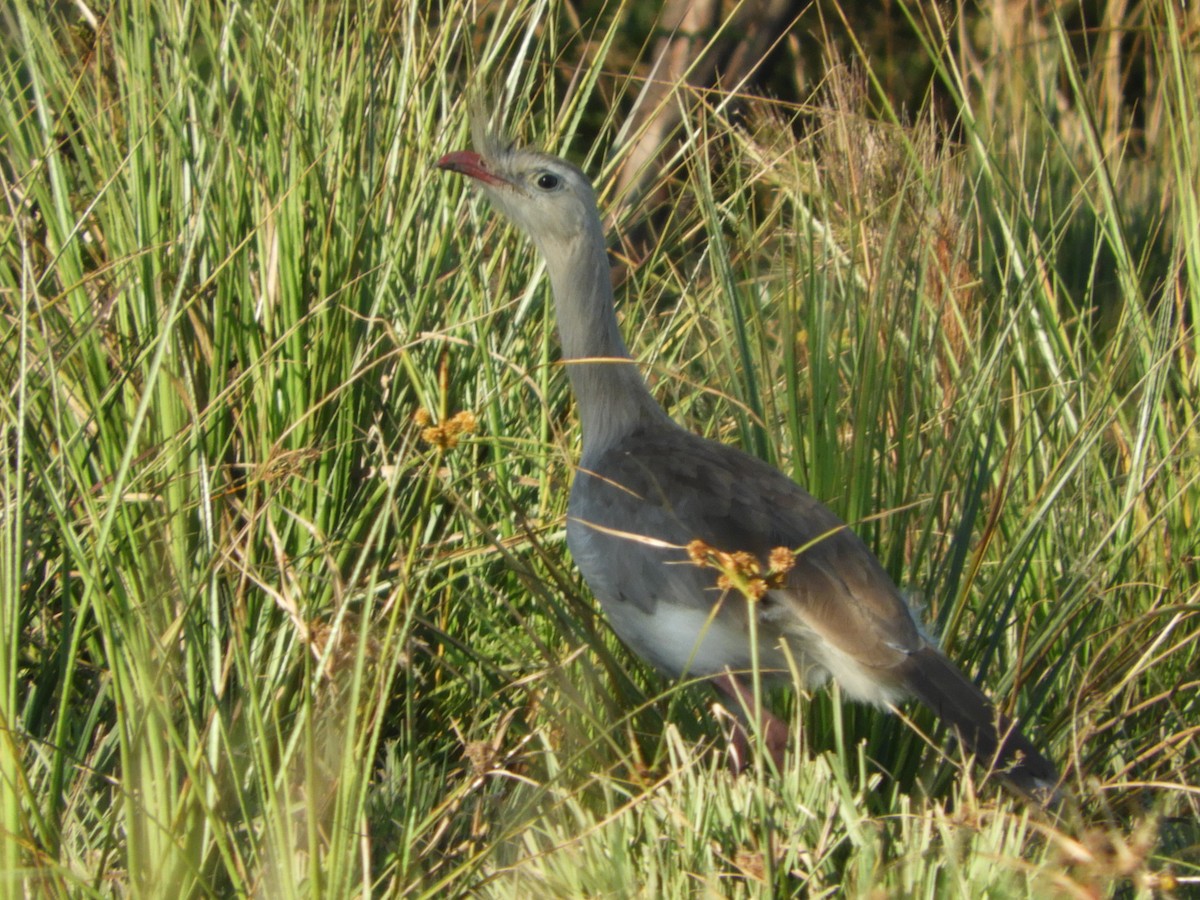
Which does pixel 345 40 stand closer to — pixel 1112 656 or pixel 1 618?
pixel 1 618

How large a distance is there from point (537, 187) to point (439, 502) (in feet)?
2.22

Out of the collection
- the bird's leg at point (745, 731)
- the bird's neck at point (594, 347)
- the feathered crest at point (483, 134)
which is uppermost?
the feathered crest at point (483, 134)

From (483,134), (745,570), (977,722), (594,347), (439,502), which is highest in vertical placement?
(483,134)

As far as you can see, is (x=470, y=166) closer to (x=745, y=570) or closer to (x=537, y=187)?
(x=537, y=187)

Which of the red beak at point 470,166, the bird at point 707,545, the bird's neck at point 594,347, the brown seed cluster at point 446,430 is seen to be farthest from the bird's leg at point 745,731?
the red beak at point 470,166

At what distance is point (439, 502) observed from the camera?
281 centimetres

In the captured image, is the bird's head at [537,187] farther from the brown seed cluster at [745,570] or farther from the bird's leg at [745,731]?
the brown seed cluster at [745,570]

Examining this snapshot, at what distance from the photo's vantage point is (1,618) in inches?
70.2

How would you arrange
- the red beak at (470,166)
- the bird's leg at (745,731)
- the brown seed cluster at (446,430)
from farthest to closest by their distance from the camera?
1. the red beak at (470,166)
2. the bird's leg at (745,731)
3. the brown seed cluster at (446,430)

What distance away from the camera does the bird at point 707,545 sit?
2.25 meters

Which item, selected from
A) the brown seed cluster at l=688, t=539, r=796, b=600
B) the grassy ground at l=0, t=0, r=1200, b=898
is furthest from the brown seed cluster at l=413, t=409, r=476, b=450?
the brown seed cluster at l=688, t=539, r=796, b=600

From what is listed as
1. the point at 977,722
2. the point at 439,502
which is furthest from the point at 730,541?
the point at 439,502

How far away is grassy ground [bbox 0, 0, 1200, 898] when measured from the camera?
1831mm

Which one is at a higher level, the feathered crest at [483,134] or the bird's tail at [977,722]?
the feathered crest at [483,134]
